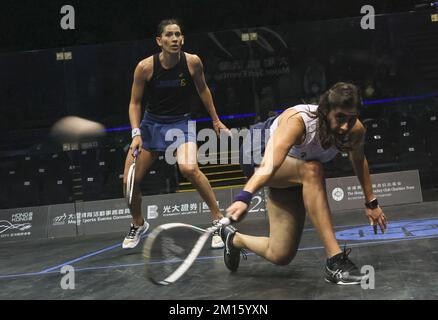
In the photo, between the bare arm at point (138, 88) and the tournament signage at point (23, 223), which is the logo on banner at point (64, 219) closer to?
the tournament signage at point (23, 223)

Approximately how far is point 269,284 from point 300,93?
4364mm

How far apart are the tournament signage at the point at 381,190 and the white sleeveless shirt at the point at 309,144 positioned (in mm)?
3584

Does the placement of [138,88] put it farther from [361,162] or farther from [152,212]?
[152,212]

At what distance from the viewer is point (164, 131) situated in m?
4.10

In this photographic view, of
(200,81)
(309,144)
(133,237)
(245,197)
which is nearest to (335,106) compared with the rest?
(309,144)

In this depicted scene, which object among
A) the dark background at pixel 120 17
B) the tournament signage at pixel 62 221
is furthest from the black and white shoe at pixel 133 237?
the dark background at pixel 120 17

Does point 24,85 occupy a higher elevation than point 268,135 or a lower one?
higher

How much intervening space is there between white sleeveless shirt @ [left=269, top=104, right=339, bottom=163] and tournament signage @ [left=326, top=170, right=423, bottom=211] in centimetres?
358

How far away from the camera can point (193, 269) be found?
3.30 m

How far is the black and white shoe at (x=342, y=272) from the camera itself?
8.53 ft

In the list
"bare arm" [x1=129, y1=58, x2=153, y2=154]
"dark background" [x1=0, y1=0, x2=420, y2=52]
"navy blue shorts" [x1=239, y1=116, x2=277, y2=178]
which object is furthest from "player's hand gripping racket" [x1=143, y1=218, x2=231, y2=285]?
"dark background" [x1=0, y1=0, x2=420, y2=52]

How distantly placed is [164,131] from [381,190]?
3.20 metres
